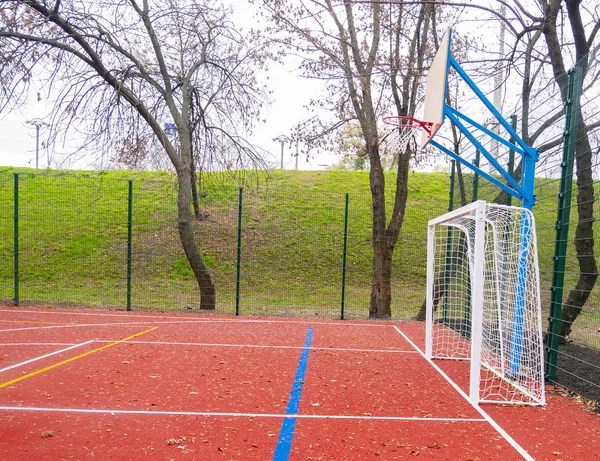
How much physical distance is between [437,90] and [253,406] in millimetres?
4008

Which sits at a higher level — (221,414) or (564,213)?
(564,213)

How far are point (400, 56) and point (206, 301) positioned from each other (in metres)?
6.92

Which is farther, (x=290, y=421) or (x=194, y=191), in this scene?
(x=194, y=191)

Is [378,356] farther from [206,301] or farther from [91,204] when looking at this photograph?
[91,204]

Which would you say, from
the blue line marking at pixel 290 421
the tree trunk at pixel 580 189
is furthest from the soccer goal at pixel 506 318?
the blue line marking at pixel 290 421

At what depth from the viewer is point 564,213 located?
5.71 meters

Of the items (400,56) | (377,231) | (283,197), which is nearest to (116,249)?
(283,197)

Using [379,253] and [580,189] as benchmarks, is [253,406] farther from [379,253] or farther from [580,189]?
[379,253]

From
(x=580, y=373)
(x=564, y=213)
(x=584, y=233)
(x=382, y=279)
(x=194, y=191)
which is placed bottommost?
(x=580, y=373)

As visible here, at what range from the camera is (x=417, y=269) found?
1650cm

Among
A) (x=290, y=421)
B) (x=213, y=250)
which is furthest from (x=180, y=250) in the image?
(x=290, y=421)

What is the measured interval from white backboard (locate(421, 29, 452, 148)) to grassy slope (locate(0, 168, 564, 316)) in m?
7.48

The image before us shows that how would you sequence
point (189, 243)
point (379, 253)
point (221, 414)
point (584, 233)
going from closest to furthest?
1. point (221, 414)
2. point (584, 233)
3. point (379, 253)
4. point (189, 243)

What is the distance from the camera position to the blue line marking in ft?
11.7
